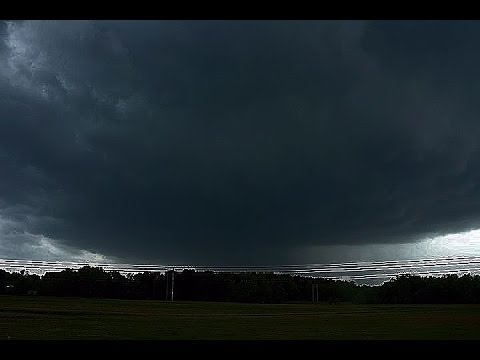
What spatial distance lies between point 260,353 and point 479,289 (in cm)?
2776

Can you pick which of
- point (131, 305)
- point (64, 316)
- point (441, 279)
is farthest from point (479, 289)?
point (64, 316)

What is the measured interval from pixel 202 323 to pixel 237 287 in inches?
531

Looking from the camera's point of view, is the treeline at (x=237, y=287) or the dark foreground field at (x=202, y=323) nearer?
the dark foreground field at (x=202, y=323)

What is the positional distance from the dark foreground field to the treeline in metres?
3.76

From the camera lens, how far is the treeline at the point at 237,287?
2580 cm

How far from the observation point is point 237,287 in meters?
29.1

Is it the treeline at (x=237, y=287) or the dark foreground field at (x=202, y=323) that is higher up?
the treeline at (x=237, y=287)

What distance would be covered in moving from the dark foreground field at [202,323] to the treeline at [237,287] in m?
3.76

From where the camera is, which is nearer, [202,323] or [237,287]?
[202,323]

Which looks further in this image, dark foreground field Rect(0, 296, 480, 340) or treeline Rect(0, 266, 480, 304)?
treeline Rect(0, 266, 480, 304)

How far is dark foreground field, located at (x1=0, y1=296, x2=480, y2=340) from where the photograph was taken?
40.7 feet

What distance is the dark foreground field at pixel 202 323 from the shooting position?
488 inches

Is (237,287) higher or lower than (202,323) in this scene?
higher

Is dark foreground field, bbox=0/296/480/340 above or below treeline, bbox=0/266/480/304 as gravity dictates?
below
